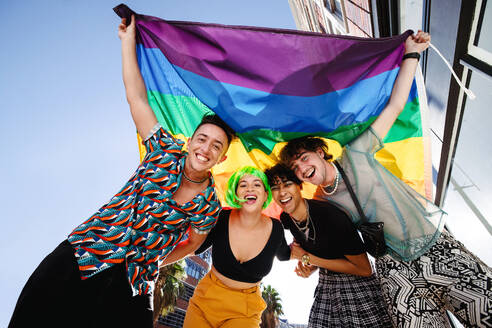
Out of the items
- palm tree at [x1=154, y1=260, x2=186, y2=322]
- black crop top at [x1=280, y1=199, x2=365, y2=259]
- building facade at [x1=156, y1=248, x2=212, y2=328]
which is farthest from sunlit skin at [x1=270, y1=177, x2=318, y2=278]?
building facade at [x1=156, y1=248, x2=212, y2=328]

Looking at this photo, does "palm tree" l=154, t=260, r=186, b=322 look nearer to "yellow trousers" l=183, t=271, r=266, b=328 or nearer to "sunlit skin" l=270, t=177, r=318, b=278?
"yellow trousers" l=183, t=271, r=266, b=328

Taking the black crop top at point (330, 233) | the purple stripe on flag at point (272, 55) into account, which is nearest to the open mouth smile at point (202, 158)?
the purple stripe on flag at point (272, 55)

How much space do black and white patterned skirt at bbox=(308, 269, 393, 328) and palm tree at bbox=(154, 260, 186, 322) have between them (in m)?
12.1

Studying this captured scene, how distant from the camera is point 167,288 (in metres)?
13.2

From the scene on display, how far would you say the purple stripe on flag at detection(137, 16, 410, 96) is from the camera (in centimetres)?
227

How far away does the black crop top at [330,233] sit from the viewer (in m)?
2.05

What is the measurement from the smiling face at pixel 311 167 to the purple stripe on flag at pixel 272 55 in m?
0.62

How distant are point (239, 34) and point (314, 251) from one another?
2.31 meters

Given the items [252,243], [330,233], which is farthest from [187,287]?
[330,233]

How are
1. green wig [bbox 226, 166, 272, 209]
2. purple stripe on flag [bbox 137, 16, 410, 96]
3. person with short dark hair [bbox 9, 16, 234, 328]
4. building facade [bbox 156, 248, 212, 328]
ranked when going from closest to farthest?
person with short dark hair [bbox 9, 16, 234, 328]
purple stripe on flag [bbox 137, 16, 410, 96]
green wig [bbox 226, 166, 272, 209]
building facade [bbox 156, 248, 212, 328]

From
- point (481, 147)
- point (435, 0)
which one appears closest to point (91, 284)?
point (481, 147)

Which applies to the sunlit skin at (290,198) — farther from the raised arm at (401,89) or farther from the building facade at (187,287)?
the building facade at (187,287)

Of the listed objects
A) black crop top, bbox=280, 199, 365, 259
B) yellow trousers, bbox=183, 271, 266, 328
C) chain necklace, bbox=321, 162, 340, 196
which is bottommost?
yellow trousers, bbox=183, 271, 266, 328

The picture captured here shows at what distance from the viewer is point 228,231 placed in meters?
2.56
